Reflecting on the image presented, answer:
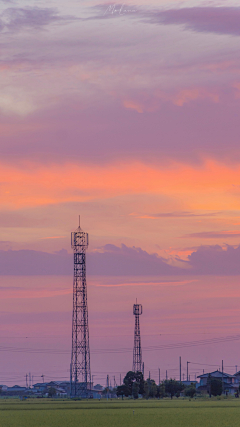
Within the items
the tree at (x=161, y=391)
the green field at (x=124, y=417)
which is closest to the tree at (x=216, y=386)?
the tree at (x=161, y=391)

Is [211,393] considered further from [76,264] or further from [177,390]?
[76,264]

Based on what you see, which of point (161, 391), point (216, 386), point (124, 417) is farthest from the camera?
point (161, 391)

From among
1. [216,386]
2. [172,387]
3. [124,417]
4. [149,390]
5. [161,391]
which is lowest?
[161,391]

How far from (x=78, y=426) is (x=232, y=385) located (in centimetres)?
15864

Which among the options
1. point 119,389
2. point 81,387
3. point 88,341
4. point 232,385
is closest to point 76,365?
point 88,341

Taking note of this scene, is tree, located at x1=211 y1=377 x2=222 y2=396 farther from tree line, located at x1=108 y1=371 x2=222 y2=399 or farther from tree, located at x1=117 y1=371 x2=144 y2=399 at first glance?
tree, located at x1=117 y1=371 x2=144 y2=399

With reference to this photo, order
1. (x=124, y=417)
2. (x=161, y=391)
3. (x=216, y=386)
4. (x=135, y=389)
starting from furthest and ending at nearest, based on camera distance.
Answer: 1. (x=161, y=391)
2. (x=216, y=386)
3. (x=135, y=389)
4. (x=124, y=417)

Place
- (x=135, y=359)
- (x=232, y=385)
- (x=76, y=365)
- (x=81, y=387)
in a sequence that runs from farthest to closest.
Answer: (x=232, y=385) → (x=135, y=359) → (x=81, y=387) → (x=76, y=365)

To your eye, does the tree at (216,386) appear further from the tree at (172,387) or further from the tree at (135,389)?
the tree at (135,389)

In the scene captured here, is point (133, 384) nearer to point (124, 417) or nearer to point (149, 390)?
point (149, 390)

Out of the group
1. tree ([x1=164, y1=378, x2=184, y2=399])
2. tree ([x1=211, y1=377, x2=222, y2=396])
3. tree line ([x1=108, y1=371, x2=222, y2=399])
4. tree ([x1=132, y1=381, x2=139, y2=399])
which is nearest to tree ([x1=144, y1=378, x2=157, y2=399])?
tree line ([x1=108, y1=371, x2=222, y2=399])

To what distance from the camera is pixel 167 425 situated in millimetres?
50969

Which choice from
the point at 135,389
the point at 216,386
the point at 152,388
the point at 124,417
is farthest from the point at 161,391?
the point at 124,417

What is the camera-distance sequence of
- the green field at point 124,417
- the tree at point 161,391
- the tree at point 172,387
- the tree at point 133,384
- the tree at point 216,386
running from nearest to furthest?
the green field at point 124,417 → the tree at point 133,384 → the tree at point 216,386 → the tree at point 161,391 → the tree at point 172,387
